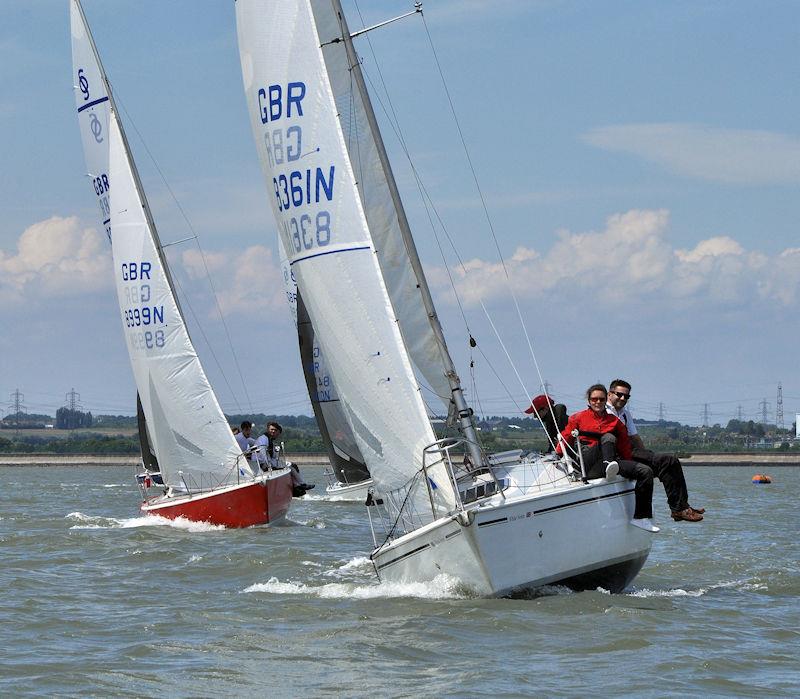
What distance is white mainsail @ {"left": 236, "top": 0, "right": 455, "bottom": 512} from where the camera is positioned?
13.7m

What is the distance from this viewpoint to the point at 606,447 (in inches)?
527

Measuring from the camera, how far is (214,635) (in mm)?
12164

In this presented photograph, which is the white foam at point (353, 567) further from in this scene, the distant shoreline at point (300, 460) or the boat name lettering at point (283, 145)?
the distant shoreline at point (300, 460)

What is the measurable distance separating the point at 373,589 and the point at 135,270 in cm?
1291

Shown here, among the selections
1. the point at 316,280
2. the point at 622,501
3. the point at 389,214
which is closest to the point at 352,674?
the point at 622,501

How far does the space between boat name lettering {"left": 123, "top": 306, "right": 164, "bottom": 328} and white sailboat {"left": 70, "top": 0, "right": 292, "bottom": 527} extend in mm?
18

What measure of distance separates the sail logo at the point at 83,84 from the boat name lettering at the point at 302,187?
Answer: 13755 mm

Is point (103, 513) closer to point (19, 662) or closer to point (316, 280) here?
point (316, 280)

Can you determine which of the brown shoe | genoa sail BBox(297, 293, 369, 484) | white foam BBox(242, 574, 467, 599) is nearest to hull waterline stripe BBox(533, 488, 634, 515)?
the brown shoe

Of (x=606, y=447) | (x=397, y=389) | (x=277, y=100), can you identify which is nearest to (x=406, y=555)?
(x=397, y=389)

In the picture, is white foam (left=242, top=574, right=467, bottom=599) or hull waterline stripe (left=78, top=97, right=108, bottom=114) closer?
white foam (left=242, top=574, right=467, bottom=599)

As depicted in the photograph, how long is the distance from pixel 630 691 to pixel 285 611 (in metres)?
4.57

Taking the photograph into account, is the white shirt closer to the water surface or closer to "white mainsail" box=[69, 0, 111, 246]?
the water surface

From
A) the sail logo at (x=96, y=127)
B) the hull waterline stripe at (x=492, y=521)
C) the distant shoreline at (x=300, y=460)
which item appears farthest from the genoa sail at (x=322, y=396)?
the distant shoreline at (x=300, y=460)
